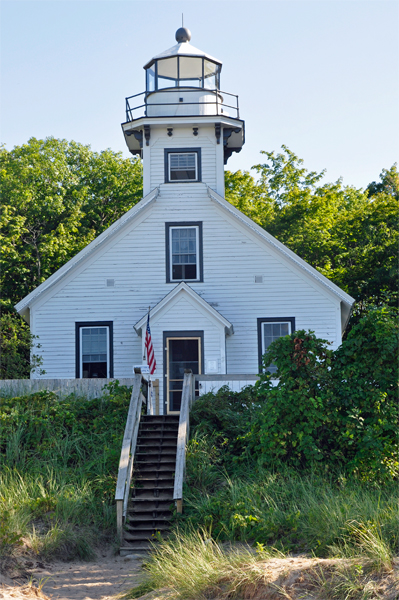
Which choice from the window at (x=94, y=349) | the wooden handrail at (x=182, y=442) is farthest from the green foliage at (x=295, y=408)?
the window at (x=94, y=349)

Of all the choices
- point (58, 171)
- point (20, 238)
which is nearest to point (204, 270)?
point (20, 238)

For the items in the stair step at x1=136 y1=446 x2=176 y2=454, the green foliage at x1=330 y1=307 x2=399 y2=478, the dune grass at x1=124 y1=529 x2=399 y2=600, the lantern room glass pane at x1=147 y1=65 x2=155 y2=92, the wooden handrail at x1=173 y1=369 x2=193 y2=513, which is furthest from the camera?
the lantern room glass pane at x1=147 y1=65 x2=155 y2=92

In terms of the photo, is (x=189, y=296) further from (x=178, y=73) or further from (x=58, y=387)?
(x=178, y=73)

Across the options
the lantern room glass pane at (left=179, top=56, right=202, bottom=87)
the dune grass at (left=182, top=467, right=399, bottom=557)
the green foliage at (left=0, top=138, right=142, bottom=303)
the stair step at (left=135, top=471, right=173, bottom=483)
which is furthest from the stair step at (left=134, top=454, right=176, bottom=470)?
the green foliage at (left=0, top=138, right=142, bottom=303)

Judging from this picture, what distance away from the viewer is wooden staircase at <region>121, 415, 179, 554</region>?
11.3m

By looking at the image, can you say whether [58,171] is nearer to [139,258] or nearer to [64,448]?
[139,258]

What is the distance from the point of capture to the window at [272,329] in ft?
61.4

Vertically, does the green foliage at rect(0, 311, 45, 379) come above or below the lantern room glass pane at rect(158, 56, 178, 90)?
below

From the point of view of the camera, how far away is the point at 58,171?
32.0 metres

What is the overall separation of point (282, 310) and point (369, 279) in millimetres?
8794

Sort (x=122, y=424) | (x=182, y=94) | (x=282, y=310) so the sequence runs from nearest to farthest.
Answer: (x=122, y=424)
(x=282, y=310)
(x=182, y=94)

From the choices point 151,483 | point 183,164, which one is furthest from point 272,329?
point 151,483

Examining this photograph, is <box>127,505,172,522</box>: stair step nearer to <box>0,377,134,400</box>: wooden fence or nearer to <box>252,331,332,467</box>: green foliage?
<box>252,331,332,467</box>: green foliage

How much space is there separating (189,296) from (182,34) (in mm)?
9239
